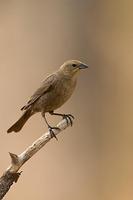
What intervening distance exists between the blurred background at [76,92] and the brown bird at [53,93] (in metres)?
1.53

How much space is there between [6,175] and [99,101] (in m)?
2.43

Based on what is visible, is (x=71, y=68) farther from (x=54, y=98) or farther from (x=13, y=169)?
(x=13, y=169)

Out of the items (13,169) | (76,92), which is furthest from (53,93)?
(76,92)

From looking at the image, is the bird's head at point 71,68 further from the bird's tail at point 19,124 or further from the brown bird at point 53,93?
the bird's tail at point 19,124

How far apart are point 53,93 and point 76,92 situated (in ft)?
5.67

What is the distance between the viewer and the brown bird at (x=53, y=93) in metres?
2.63

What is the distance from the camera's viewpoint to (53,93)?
2.65m

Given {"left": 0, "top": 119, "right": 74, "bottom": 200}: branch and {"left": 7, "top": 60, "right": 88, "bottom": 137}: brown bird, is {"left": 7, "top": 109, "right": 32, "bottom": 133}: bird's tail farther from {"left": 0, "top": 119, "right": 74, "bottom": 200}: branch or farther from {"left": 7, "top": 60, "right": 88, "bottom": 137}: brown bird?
{"left": 0, "top": 119, "right": 74, "bottom": 200}: branch

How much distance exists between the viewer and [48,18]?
168 inches

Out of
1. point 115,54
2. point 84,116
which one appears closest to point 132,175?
point 84,116

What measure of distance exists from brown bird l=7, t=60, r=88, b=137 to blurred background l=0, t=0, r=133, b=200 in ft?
5.03

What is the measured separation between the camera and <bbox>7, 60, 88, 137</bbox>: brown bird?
2631 millimetres

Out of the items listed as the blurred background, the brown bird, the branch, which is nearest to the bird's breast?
the brown bird

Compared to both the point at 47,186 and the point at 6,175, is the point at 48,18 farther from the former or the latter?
the point at 6,175
